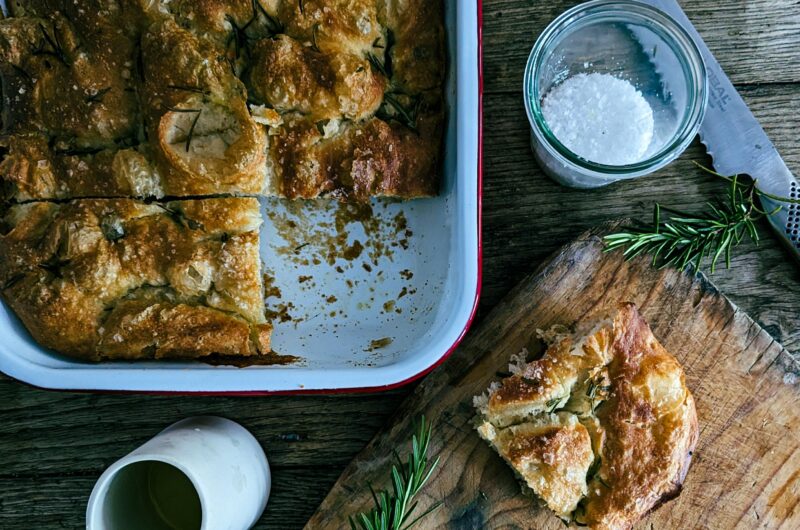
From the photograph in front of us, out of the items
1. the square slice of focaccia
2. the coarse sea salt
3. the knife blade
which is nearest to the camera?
the square slice of focaccia

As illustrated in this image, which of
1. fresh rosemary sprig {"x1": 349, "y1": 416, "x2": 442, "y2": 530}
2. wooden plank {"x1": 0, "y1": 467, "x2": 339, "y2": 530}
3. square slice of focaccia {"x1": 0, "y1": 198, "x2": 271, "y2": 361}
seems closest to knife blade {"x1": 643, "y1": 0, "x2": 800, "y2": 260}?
fresh rosemary sprig {"x1": 349, "y1": 416, "x2": 442, "y2": 530}

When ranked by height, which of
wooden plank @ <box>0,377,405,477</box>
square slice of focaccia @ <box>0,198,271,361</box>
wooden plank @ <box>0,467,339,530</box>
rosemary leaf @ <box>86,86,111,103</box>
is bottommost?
wooden plank @ <box>0,467,339,530</box>

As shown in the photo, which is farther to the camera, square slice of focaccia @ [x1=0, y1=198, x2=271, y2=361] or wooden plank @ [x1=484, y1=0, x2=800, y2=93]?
wooden plank @ [x1=484, y1=0, x2=800, y2=93]

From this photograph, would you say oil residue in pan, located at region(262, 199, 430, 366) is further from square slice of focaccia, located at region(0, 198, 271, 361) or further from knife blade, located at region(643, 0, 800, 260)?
knife blade, located at region(643, 0, 800, 260)

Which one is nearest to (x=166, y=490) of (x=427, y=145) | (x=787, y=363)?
(x=427, y=145)

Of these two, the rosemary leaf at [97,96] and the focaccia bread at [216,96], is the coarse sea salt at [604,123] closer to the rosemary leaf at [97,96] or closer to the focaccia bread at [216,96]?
the focaccia bread at [216,96]

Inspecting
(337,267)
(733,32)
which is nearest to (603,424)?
(337,267)

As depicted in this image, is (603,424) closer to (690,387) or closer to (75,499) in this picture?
(690,387)
